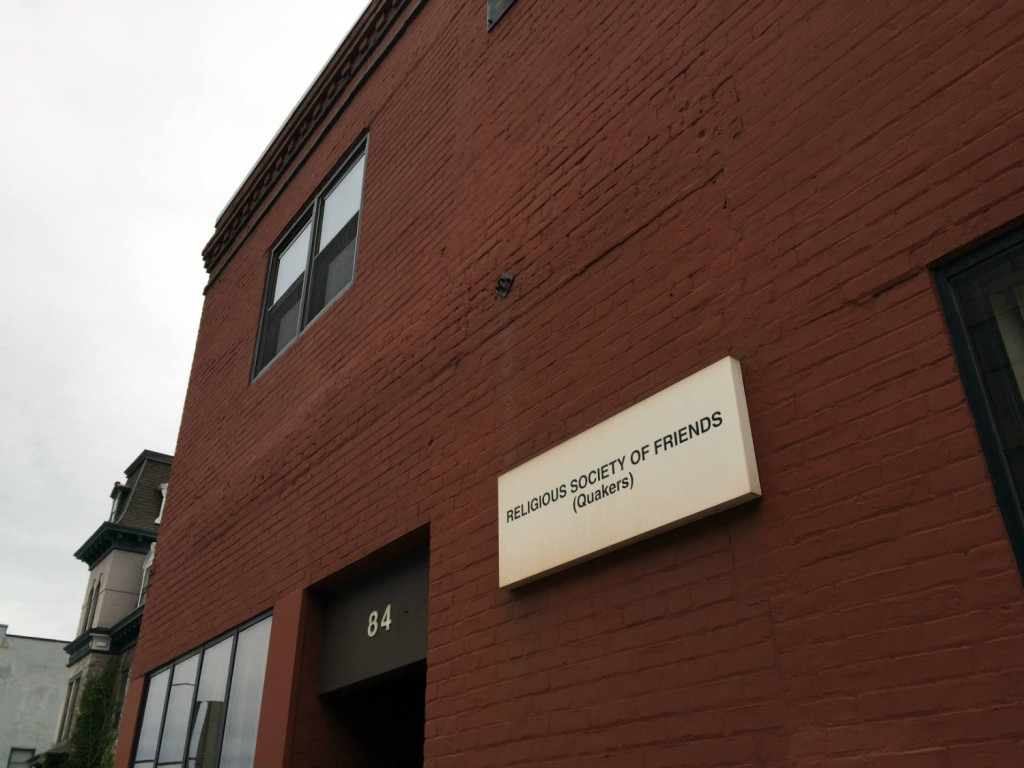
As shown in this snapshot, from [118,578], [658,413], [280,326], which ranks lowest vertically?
[658,413]

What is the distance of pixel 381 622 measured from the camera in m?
6.68

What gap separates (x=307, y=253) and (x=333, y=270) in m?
0.91

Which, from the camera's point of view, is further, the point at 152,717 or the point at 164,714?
the point at 152,717

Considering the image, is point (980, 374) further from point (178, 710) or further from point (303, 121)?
point (303, 121)

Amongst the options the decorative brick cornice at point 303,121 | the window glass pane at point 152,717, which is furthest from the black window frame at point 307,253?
the window glass pane at point 152,717

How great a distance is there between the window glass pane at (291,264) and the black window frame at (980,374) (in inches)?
297

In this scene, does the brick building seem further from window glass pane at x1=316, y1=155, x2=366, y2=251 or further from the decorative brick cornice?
the decorative brick cornice

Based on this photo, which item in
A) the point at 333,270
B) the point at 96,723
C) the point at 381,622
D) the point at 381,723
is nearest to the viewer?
the point at 381,622

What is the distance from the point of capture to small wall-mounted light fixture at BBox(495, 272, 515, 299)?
19.7ft

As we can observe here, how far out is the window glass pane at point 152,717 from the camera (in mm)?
9414

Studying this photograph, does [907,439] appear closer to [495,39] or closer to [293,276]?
[495,39]

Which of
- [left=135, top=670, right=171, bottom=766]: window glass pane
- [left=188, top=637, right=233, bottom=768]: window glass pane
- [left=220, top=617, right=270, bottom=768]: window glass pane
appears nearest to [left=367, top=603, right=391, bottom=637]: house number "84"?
[left=220, top=617, right=270, bottom=768]: window glass pane

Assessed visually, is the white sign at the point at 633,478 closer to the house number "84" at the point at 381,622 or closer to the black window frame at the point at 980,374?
the black window frame at the point at 980,374

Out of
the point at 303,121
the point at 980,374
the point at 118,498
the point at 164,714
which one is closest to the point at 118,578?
the point at 118,498
